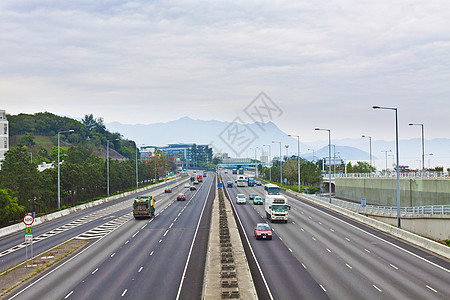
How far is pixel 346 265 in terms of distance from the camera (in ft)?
96.5

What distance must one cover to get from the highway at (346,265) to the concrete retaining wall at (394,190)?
1867cm

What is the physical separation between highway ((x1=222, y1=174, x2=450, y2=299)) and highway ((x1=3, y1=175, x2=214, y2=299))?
5203 millimetres

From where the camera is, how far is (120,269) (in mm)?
28797

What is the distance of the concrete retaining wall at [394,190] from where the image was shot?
5915cm

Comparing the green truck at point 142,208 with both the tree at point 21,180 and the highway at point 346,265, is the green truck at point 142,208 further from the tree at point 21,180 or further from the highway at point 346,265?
the highway at point 346,265

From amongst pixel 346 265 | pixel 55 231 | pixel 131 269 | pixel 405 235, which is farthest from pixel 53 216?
pixel 405 235

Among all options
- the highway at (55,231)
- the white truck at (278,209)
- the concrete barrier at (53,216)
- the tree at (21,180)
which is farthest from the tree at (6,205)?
the white truck at (278,209)

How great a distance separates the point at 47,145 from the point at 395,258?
187279 mm

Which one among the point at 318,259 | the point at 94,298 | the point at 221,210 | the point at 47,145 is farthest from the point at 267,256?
the point at 47,145

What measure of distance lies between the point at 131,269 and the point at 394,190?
5696 cm

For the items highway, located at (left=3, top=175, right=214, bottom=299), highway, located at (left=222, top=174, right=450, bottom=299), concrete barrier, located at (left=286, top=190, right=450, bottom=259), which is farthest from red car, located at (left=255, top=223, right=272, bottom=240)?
concrete barrier, located at (left=286, top=190, right=450, bottom=259)

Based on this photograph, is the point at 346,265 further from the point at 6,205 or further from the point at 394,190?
the point at 394,190

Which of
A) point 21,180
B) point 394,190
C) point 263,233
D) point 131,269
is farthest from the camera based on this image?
point 394,190

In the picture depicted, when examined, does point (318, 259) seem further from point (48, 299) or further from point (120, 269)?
point (48, 299)
